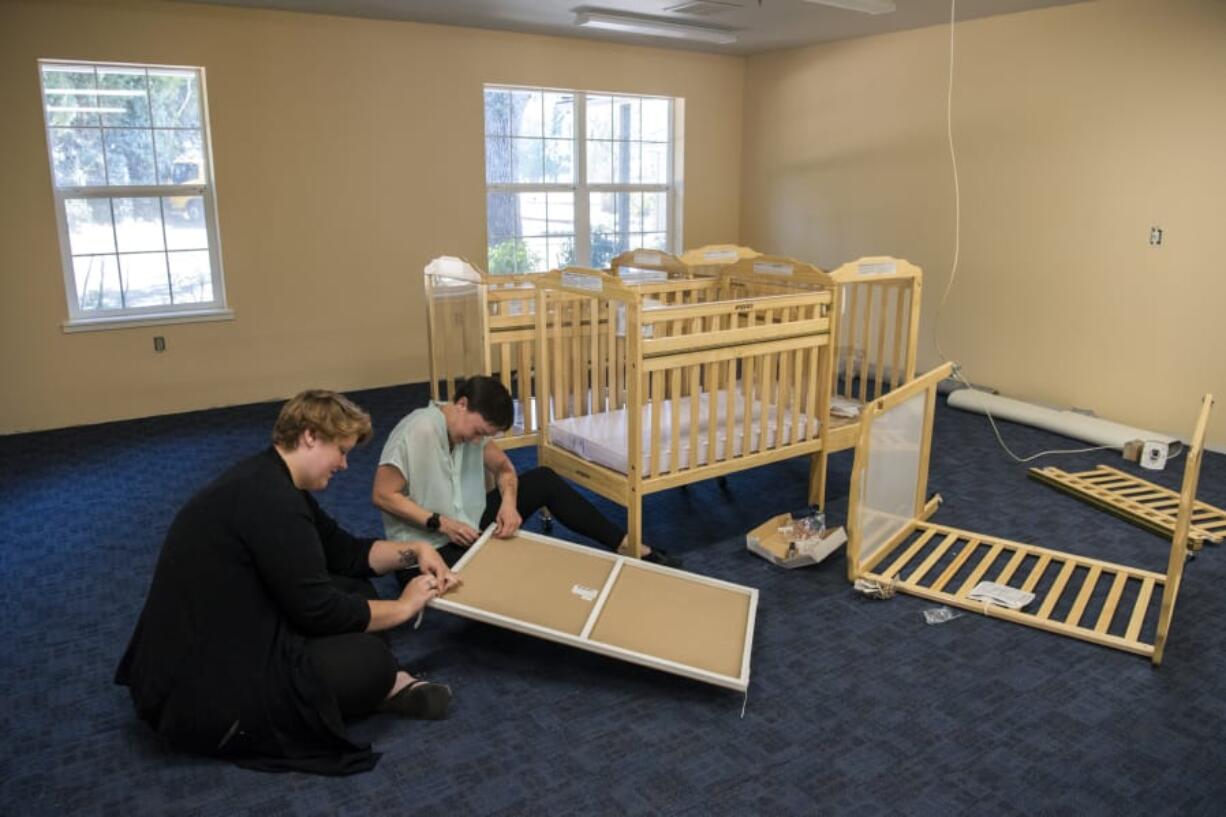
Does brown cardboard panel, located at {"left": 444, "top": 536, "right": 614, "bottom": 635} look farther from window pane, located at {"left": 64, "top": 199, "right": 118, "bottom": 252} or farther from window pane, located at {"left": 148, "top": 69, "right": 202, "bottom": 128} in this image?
window pane, located at {"left": 148, "top": 69, "right": 202, "bottom": 128}

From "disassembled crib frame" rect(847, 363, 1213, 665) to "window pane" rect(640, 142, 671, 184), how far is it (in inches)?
162

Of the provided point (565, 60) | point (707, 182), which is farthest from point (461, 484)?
point (707, 182)

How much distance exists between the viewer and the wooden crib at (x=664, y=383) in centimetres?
320

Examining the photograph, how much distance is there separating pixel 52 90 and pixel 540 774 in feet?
15.8

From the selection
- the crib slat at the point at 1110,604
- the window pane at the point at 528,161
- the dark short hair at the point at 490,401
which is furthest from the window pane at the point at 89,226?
the crib slat at the point at 1110,604

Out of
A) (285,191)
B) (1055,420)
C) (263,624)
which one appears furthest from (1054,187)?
(263,624)

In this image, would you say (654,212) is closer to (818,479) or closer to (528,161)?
(528,161)

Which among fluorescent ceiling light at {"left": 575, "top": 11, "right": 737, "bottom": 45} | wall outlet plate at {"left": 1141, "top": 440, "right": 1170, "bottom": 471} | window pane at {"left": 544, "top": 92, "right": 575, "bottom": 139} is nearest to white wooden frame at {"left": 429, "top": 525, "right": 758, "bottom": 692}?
wall outlet plate at {"left": 1141, "top": 440, "right": 1170, "bottom": 471}

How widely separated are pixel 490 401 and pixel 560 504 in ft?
1.99

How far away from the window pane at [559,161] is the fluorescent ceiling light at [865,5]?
2257 millimetres

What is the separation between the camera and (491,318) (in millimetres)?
3758

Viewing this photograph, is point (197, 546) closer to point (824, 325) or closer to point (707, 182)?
point (824, 325)

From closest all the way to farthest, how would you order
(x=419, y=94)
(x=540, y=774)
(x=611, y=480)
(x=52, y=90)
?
(x=540, y=774), (x=611, y=480), (x=52, y=90), (x=419, y=94)

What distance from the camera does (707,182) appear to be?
7340 mm
